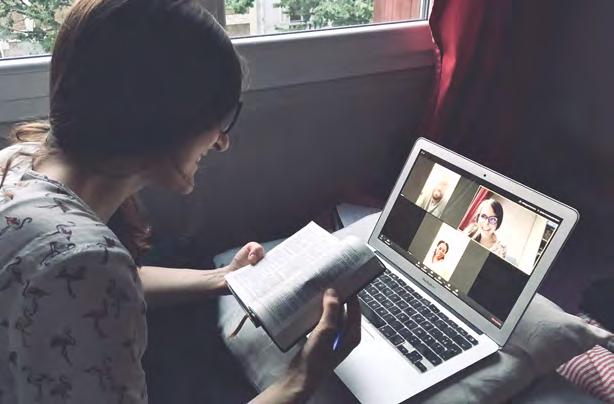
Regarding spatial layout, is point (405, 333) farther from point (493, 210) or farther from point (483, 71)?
point (483, 71)

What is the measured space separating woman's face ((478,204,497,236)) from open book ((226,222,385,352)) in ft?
0.63

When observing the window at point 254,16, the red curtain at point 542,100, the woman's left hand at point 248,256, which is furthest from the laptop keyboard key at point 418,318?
the window at point 254,16

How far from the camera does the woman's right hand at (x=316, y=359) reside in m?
0.78

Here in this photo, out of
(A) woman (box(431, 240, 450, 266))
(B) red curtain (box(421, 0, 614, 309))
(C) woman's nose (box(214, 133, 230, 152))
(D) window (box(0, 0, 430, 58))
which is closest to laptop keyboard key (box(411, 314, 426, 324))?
(A) woman (box(431, 240, 450, 266))

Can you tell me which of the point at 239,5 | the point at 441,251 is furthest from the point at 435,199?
the point at 239,5

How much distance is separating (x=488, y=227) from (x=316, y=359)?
0.35 metres

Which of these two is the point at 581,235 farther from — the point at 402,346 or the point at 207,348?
the point at 207,348

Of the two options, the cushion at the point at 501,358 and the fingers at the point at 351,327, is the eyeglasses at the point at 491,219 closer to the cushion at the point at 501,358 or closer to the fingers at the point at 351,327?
the cushion at the point at 501,358

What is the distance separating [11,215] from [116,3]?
0.25m

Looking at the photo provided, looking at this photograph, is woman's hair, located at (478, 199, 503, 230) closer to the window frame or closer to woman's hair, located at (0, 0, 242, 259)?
woman's hair, located at (0, 0, 242, 259)

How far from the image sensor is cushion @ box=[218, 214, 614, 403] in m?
0.82

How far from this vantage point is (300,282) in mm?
843

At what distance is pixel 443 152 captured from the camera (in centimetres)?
103

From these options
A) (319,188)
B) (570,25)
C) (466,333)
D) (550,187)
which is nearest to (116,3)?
(466,333)
